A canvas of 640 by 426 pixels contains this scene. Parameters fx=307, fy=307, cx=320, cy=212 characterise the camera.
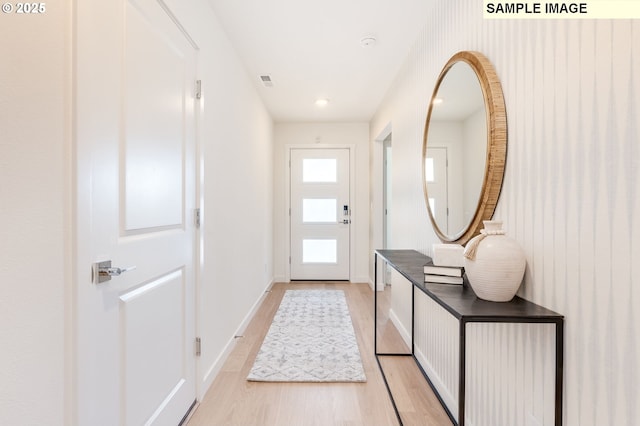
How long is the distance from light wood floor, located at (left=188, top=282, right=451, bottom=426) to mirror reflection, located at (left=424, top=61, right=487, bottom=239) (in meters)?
1.03

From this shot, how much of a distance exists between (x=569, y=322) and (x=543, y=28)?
0.98 meters

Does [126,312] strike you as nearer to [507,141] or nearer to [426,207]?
[507,141]

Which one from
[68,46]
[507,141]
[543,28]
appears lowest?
[507,141]

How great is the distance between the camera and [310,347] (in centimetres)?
250

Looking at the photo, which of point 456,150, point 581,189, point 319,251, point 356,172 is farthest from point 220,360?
point 356,172

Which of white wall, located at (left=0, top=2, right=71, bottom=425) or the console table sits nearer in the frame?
white wall, located at (left=0, top=2, right=71, bottom=425)

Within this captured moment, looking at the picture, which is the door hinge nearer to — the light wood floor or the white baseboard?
the white baseboard

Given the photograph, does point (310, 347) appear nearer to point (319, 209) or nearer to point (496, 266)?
point (496, 266)

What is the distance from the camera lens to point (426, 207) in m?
2.14

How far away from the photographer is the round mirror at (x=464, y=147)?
1.33 metres

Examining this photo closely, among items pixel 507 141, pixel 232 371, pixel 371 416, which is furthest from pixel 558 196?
pixel 232 371

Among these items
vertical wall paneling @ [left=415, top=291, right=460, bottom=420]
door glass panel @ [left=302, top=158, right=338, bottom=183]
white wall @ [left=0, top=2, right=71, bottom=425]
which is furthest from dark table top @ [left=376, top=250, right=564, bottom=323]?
door glass panel @ [left=302, top=158, right=338, bottom=183]

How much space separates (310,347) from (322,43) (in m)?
2.49

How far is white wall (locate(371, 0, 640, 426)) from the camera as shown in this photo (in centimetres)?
77
